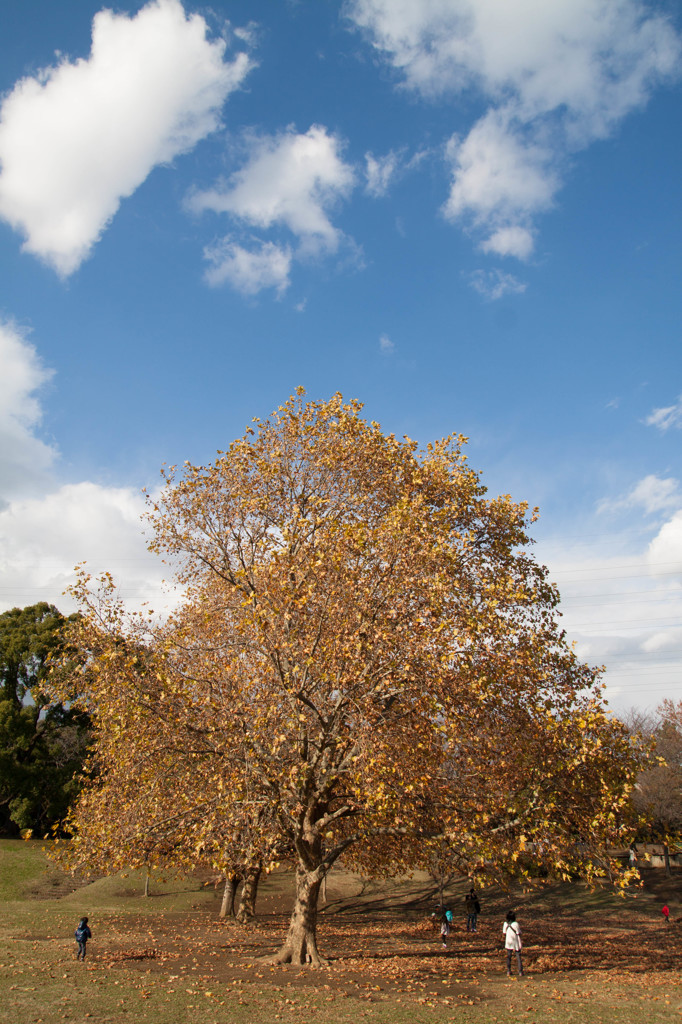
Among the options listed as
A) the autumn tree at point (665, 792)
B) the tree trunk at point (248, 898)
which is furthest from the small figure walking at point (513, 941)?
the autumn tree at point (665, 792)

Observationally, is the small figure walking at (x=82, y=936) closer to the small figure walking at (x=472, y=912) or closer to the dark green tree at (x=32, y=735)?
the small figure walking at (x=472, y=912)

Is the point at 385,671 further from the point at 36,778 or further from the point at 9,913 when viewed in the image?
the point at 36,778

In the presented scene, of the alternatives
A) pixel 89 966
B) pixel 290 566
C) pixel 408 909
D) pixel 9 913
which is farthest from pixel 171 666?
pixel 408 909

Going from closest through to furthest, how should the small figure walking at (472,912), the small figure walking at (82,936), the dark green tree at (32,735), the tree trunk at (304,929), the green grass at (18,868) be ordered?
the small figure walking at (82,936) → the tree trunk at (304,929) → the small figure walking at (472,912) → the green grass at (18,868) → the dark green tree at (32,735)

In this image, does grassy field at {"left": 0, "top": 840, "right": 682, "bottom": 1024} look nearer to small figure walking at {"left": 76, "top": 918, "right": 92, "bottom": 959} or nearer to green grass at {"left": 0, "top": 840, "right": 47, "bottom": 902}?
green grass at {"left": 0, "top": 840, "right": 47, "bottom": 902}

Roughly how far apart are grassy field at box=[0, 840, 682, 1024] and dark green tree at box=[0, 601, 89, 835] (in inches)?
297

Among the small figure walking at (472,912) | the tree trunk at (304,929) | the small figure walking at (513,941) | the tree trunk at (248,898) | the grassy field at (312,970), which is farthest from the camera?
the small figure walking at (472,912)

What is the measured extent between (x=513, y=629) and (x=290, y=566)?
6188mm

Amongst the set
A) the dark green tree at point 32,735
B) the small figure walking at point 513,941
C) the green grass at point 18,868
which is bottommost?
the green grass at point 18,868

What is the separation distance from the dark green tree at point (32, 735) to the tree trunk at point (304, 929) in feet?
105

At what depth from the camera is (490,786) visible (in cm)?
1592

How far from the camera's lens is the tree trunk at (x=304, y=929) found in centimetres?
1809

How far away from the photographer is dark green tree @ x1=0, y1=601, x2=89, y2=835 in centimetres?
4538

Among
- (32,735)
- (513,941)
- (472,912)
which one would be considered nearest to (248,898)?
(472,912)
